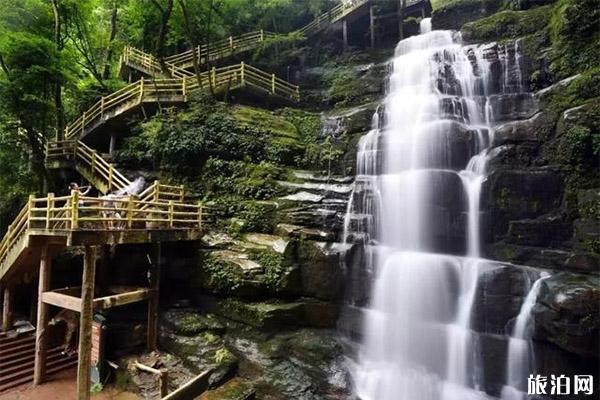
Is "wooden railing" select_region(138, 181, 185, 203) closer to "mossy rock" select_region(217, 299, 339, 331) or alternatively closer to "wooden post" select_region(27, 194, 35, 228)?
"wooden post" select_region(27, 194, 35, 228)

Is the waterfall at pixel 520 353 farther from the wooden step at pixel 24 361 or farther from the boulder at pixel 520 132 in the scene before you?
the wooden step at pixel 24 361

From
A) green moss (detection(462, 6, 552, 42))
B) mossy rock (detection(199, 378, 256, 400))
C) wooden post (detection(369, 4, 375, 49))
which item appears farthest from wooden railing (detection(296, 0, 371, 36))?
mossy rock (detection(199, 378, 256, 400))

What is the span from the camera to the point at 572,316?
22.6ft

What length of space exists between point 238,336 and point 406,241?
540cm

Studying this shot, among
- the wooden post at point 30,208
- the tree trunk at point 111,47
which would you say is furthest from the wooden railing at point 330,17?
the wooden post at point 30,208

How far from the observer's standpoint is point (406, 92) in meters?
14.5

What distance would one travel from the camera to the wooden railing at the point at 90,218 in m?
7.68

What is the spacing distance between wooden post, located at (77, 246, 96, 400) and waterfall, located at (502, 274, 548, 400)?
895 cm

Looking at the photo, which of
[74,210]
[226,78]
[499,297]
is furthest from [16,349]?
[499,297]

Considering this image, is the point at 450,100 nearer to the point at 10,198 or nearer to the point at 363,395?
the point at 363,395

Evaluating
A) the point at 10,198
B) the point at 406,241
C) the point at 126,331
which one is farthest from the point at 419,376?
the point at 10,198

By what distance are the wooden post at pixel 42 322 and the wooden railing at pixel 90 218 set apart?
0.82 meters

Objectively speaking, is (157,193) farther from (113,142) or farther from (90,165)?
(113,142)

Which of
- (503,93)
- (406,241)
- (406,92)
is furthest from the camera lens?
(406,92)
